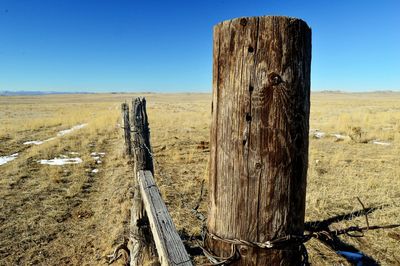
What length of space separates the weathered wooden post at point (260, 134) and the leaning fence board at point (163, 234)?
1.46 feet

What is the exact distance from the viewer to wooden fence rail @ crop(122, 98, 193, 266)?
1.57 meters

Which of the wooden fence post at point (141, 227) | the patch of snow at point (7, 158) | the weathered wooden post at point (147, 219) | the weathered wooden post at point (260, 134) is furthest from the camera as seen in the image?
the patch of snow at point (7, 158)

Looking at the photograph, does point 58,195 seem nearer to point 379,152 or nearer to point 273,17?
point 273,17

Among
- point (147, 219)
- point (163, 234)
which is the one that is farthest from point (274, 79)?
point (147, 219)

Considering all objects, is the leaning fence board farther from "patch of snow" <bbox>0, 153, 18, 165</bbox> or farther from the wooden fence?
"patch of snow" <bbox>0, 153, 18, 165</bbox>

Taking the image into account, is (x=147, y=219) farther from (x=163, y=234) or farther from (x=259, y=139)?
(x=259, y=139)

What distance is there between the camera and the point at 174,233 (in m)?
1.73

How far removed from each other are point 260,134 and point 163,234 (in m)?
1.05

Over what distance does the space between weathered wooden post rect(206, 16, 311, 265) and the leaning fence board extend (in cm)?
44

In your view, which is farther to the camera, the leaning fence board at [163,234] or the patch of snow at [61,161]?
the patch of snow at [61,161]

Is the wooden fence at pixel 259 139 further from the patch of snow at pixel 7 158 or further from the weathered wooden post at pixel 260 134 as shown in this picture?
the patch of snow at pixel 7 158

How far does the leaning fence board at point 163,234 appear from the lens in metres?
1.44

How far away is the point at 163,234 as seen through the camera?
1739mm

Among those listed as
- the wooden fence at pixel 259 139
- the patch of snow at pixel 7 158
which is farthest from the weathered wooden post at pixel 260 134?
the patch of snow at pixel 7 158
